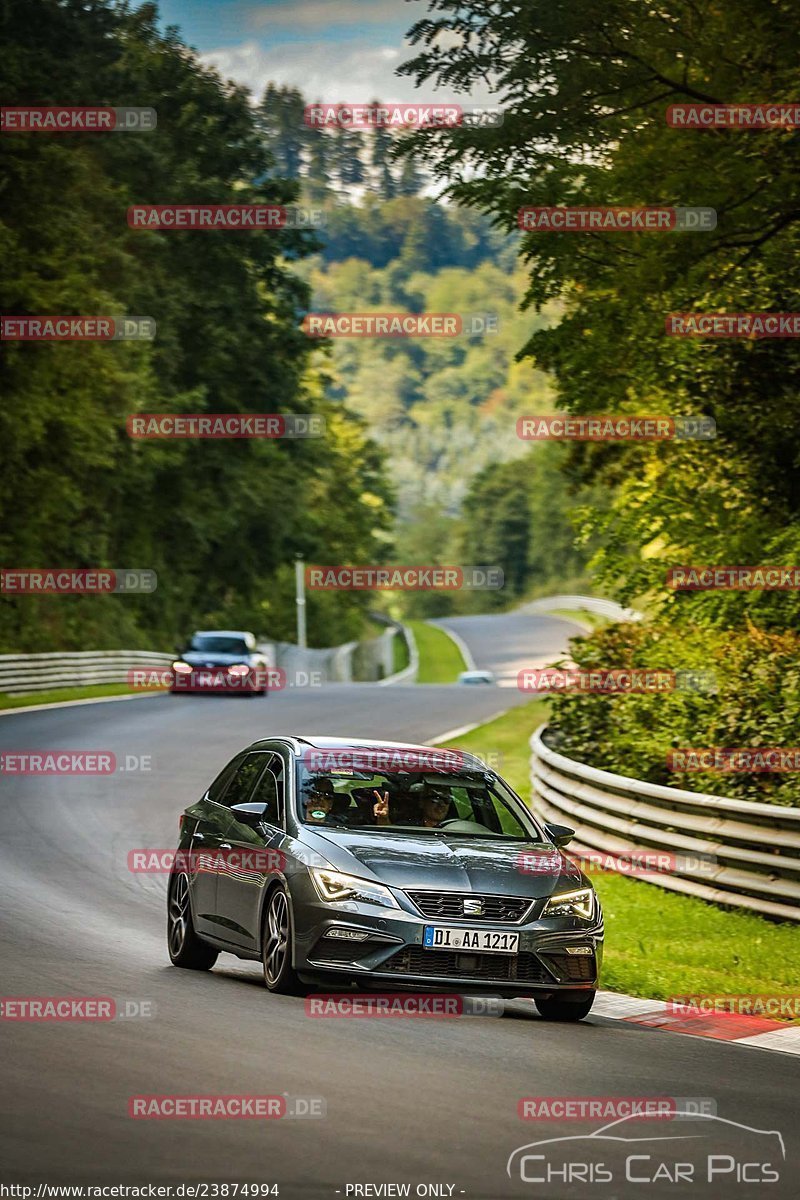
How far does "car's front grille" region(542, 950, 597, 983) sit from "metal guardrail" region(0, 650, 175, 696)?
110 ft

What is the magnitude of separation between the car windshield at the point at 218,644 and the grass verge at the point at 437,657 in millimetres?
44987

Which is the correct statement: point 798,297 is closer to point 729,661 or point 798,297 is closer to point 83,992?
point 729,661

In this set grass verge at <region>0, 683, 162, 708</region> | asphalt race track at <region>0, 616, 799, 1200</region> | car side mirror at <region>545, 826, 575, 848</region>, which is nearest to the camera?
asphalt race track at <region>0, 616, 799, 1200</region>

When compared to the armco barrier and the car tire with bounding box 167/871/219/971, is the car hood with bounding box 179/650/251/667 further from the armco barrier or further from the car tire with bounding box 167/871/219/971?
the car tire with bounding box 167/871/219/971

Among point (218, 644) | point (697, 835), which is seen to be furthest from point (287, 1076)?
point (218, 644)

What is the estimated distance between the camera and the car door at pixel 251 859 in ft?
36.1

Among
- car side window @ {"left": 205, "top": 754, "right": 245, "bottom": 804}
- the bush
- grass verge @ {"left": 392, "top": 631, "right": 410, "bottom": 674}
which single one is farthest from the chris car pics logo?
grass verge @ {"left": 392, "top": 631, "right": 410, "bottom": 674}

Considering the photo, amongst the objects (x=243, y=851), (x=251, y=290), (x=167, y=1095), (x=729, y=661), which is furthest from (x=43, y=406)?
(x=167, y=1095)

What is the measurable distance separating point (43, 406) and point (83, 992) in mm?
39440

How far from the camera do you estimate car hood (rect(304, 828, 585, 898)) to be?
10.3 m

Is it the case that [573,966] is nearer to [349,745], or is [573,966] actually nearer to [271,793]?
[349,745]

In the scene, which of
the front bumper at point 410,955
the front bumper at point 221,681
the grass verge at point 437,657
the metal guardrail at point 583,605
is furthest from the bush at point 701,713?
the grass verge at point 437,657

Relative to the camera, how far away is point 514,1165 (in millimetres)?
6625

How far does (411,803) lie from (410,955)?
139cm
